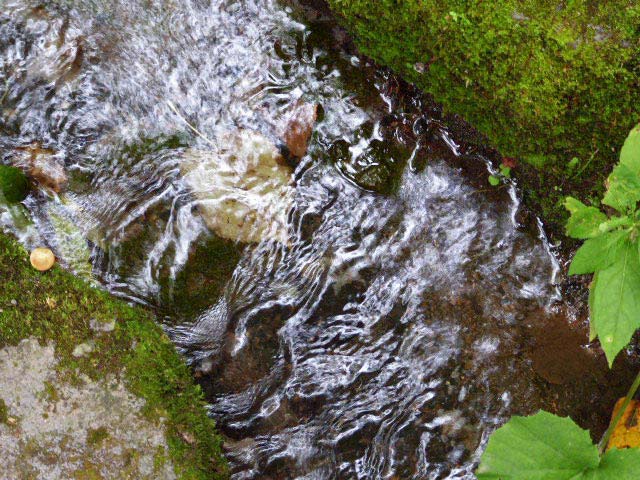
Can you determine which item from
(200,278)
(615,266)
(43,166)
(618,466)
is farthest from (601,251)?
(43,166)

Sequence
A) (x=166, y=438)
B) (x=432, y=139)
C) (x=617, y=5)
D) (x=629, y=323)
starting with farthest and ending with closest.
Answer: (x=432, y=139)
(x=166, y=438)
(x=617, y=5)
(x=629, y=323)

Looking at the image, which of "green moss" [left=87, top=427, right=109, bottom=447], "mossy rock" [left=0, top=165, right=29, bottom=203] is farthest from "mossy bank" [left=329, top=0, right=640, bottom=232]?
"green moss" [left=87, top=427, right=109, bottom=447]

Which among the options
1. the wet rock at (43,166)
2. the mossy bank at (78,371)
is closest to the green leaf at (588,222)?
the mossy bank at (78,371)

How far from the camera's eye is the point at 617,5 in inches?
85.6

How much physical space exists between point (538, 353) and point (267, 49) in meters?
2.27

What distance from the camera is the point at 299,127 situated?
2.89m

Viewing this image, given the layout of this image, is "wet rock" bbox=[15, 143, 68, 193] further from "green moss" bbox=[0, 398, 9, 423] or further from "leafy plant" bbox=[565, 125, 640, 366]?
"leafy plant" bbox=[565, 125, 640, 366]

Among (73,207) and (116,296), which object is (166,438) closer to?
(116,296)

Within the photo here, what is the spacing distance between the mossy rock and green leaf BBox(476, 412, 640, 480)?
102 inches

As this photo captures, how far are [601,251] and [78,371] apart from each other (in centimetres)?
247

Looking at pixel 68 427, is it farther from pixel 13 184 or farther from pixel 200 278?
pixel 13 184

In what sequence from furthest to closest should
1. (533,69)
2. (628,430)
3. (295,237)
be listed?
1. (295,237)
2. (628,430)
3. (533,69)

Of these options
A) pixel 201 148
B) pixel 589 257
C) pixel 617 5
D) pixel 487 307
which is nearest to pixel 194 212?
pixel 201 148

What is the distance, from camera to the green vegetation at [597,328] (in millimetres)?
1812
